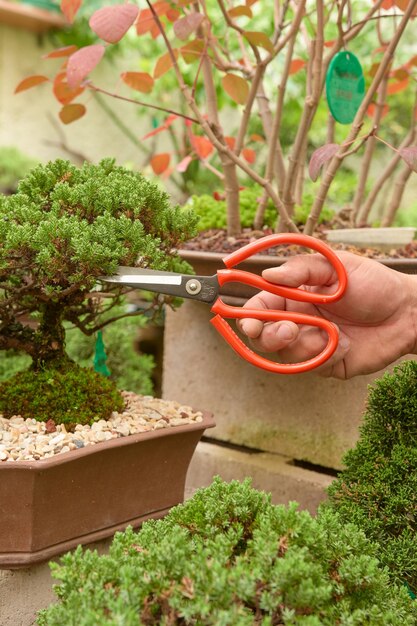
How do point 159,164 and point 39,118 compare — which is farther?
point 39,118

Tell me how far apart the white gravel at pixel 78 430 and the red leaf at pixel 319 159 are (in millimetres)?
449

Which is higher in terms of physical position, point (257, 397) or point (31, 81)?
point (31, 81)

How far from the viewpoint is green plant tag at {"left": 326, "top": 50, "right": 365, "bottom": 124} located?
1.43 meters

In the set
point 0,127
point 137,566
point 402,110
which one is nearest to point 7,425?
point 137,566

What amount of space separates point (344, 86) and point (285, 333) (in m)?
0.66

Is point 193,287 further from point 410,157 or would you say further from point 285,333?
point 410,157

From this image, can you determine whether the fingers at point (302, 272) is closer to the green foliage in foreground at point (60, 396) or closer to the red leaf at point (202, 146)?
the green foliage in foreground at point (60, 396)

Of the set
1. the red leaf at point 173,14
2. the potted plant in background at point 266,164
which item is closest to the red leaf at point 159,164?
the potted plant in background at point 266,164

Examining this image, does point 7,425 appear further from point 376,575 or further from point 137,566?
point 376,575

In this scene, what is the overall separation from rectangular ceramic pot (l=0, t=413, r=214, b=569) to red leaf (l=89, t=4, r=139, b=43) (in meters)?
0.61

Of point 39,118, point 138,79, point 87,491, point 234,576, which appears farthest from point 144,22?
point 39,118

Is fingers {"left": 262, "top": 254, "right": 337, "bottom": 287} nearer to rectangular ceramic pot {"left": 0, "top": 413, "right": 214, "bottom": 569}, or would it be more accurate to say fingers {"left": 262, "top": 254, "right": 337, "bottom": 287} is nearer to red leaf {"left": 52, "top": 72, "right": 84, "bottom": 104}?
rectangular ceramic pot {"left": 0, "top": 413, "right": 214, "bottom": 569}

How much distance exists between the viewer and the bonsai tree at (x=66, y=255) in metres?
1.01

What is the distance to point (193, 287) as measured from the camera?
1042 mm
